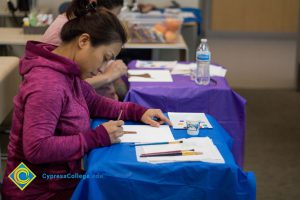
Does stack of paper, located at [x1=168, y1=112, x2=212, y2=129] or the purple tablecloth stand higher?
stack of paper, located at [x1=168, y1=112, x2=212, y2=129]

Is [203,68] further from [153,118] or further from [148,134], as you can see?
[148,134]

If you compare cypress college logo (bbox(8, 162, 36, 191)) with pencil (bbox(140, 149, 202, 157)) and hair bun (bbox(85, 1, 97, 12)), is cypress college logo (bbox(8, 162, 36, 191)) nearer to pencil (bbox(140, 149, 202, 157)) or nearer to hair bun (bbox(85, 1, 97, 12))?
pencil (bbox(140, 149, 202, 157))

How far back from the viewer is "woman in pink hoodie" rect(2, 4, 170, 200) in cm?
156

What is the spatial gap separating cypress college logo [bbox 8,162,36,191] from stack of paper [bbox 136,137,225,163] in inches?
14.1

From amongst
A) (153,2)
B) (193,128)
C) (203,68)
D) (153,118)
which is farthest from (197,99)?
(153,2)

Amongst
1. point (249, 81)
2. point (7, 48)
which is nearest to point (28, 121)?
point (7, 48)

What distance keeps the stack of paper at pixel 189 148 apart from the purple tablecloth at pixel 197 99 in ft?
2.71

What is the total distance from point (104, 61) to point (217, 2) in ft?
19.7

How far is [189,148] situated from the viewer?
168 cm

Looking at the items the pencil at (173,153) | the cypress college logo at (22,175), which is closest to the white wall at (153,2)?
the cypress college logo at (22,175)

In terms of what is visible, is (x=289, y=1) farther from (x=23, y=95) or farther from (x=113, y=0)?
(x=23, y=95)

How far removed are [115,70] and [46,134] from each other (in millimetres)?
1238

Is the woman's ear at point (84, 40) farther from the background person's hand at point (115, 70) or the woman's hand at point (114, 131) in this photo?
the background person's hand at point (115, 70)

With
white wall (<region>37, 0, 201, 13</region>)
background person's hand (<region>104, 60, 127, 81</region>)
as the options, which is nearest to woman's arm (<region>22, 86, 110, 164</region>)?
background person's hand (<region>104, 60, 127, 81</region>)
